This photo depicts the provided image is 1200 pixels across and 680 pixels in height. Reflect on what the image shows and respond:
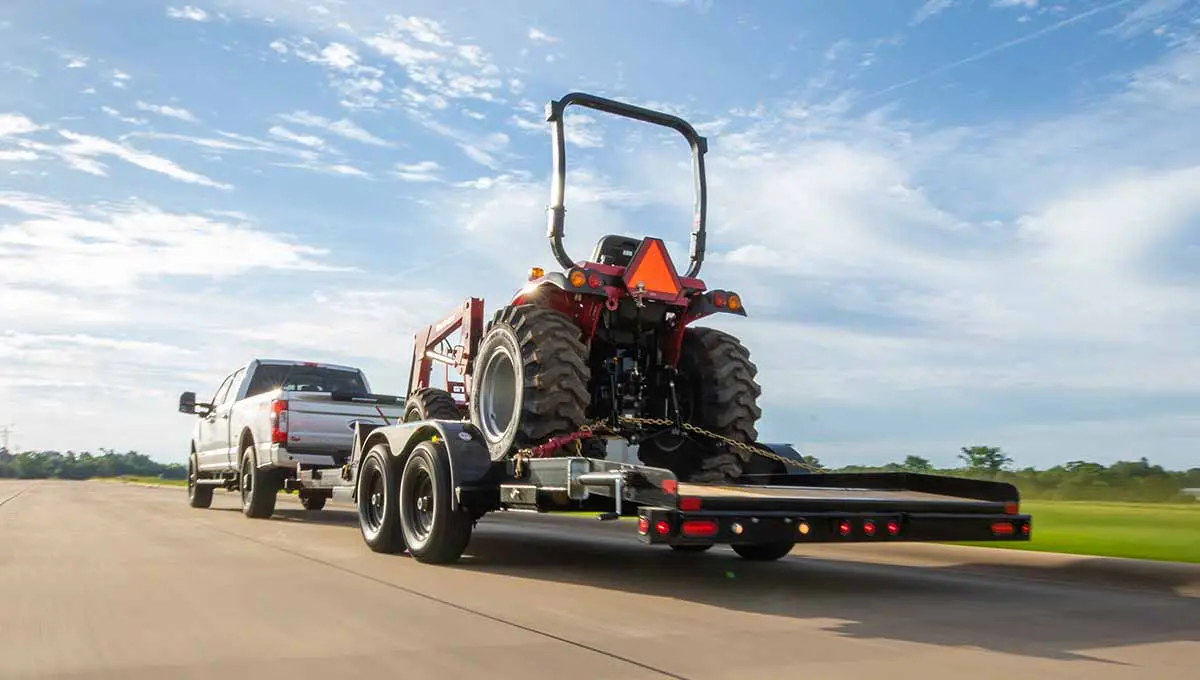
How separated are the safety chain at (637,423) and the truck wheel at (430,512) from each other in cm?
85

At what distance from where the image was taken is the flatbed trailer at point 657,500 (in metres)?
6.64

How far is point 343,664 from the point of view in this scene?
485 cm

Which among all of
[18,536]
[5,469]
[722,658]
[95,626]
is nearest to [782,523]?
[722,658]

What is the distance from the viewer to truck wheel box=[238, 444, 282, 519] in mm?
15586

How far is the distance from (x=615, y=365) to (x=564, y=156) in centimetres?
181

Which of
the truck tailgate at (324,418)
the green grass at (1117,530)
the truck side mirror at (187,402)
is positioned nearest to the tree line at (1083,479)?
the green grass at (1117,530)

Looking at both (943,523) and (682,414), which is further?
(682,414)

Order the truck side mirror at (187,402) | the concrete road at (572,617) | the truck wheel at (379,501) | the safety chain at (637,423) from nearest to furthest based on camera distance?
the concrete road at (572,617) < the safety chain at (637,423) < the truck wheel at (379,501) < the truck side mirror at (187,402)

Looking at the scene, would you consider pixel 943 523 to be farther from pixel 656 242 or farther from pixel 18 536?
pixel 18 536

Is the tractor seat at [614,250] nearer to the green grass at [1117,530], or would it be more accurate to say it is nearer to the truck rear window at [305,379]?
the green grass at [1117,530]

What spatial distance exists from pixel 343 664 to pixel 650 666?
1403 mm

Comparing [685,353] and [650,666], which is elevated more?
[685,353]

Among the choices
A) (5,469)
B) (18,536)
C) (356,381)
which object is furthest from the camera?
(5,469)

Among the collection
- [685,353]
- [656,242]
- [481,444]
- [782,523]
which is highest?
[656,242]
